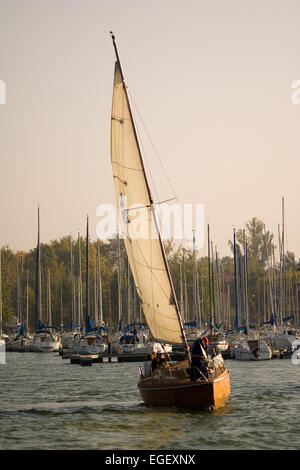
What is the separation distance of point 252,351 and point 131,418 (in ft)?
116

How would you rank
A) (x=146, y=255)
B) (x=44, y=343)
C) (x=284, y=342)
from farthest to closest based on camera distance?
1. (x=44, y=343)
2. (x=284, y=342)
3. (x=146, y=255)


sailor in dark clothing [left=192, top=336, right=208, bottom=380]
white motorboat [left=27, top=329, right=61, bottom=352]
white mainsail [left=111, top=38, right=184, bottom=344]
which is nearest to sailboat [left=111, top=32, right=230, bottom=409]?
white mainsail [left=111, top=38, right=184, bottom=344]

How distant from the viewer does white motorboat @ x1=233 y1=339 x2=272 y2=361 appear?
208 feet

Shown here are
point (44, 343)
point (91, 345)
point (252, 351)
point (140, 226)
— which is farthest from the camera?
point (44, 343)

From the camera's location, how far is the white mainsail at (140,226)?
30.8 metres

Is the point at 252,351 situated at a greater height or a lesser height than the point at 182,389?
lesser

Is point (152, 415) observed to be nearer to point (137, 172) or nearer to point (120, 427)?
point (120, 427)

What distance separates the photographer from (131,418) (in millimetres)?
29500

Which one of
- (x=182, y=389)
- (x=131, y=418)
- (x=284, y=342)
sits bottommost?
(x=131, y=418)

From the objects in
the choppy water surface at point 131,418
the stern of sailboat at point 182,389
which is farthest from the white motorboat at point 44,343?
the stern of sailboat at point 182,389

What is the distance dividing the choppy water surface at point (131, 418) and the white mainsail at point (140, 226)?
3.93 metres

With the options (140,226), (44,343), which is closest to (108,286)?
(44,343)

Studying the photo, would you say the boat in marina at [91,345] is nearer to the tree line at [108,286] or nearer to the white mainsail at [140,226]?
the tree line at [108,286]

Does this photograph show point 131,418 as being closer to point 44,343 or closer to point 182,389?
point 182,389
